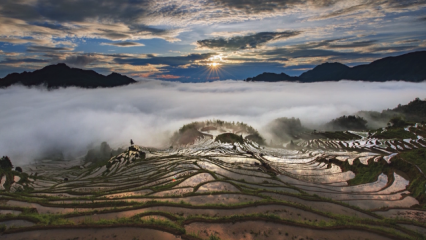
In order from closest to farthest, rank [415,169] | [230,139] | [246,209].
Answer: [246,209] < [415,169] < [230,139]

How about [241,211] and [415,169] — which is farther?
[415,169]

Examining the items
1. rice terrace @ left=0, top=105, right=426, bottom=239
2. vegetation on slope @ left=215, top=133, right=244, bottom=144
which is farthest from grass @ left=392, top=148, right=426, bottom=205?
vegetation on slope @ left=215, top=133, right=244, bottom=144

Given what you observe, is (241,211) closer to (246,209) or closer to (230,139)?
(246,209)

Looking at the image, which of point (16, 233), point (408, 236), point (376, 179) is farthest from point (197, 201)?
point (376, 179)

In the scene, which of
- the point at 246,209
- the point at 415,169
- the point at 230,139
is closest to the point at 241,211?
the point at 246,209

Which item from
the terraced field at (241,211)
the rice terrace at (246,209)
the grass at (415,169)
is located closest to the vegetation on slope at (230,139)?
the rice terrace at (246,209)

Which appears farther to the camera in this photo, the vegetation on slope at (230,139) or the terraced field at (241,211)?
the vegetation on slope at (230,139)

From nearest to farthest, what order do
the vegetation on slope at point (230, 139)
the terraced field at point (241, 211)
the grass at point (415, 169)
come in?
the terraced field at point (241, 211) < the grass at point (415, 169) < the vegetation on slope at point (230, 139)

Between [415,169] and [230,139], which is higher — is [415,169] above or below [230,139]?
above

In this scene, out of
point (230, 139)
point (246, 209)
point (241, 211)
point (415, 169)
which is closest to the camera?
point (241, 211)

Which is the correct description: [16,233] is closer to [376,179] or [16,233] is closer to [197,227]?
[197,227]

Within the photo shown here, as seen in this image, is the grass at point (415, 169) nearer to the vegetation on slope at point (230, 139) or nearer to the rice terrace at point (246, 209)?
the rice terrace at point (246, 209)

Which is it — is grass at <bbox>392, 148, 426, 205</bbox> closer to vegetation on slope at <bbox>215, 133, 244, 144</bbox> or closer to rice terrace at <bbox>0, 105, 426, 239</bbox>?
rice terrace at <bbox>0, 105, 426, 239</bbox>
